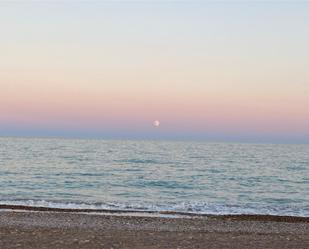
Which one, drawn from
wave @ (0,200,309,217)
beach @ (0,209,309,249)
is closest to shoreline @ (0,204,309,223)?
wave @ (0,200,309,217)

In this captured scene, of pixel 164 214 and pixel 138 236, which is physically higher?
pixel 138 236

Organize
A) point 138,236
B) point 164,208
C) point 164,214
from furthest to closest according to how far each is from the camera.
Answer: point 164,208 → point 164,214 → point 138,236

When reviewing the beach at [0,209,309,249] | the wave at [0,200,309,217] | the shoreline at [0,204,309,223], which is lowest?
the wave at [0,200,309,217]

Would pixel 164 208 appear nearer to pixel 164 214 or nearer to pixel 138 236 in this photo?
pixel 164 214

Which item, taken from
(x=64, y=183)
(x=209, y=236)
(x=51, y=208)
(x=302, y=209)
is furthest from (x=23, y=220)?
(x=64, y=183)

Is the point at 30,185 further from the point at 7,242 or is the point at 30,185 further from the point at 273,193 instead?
the point at 7,242

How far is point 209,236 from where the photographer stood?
14383mm

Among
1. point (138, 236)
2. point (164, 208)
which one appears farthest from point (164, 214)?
point (138, 236)

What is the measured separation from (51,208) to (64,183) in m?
13.8

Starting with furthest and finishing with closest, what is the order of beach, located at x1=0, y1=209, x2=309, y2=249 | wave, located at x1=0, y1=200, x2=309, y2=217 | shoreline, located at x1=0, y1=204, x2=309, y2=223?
wave, located at x1=0, y1=200, x2=309, y2=217, shoreline, located at x1=0, y1=204, x2=309, y2=223, beach, located at x1=0, y1=209, x2=309, y2=249

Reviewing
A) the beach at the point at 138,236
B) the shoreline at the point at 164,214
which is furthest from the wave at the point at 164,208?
the beach at the point at 138,236

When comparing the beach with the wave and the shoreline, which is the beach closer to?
the shoreline

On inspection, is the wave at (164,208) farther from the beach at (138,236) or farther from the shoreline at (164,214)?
the beach at (138,236)

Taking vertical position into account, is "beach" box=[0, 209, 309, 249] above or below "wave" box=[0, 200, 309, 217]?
above
